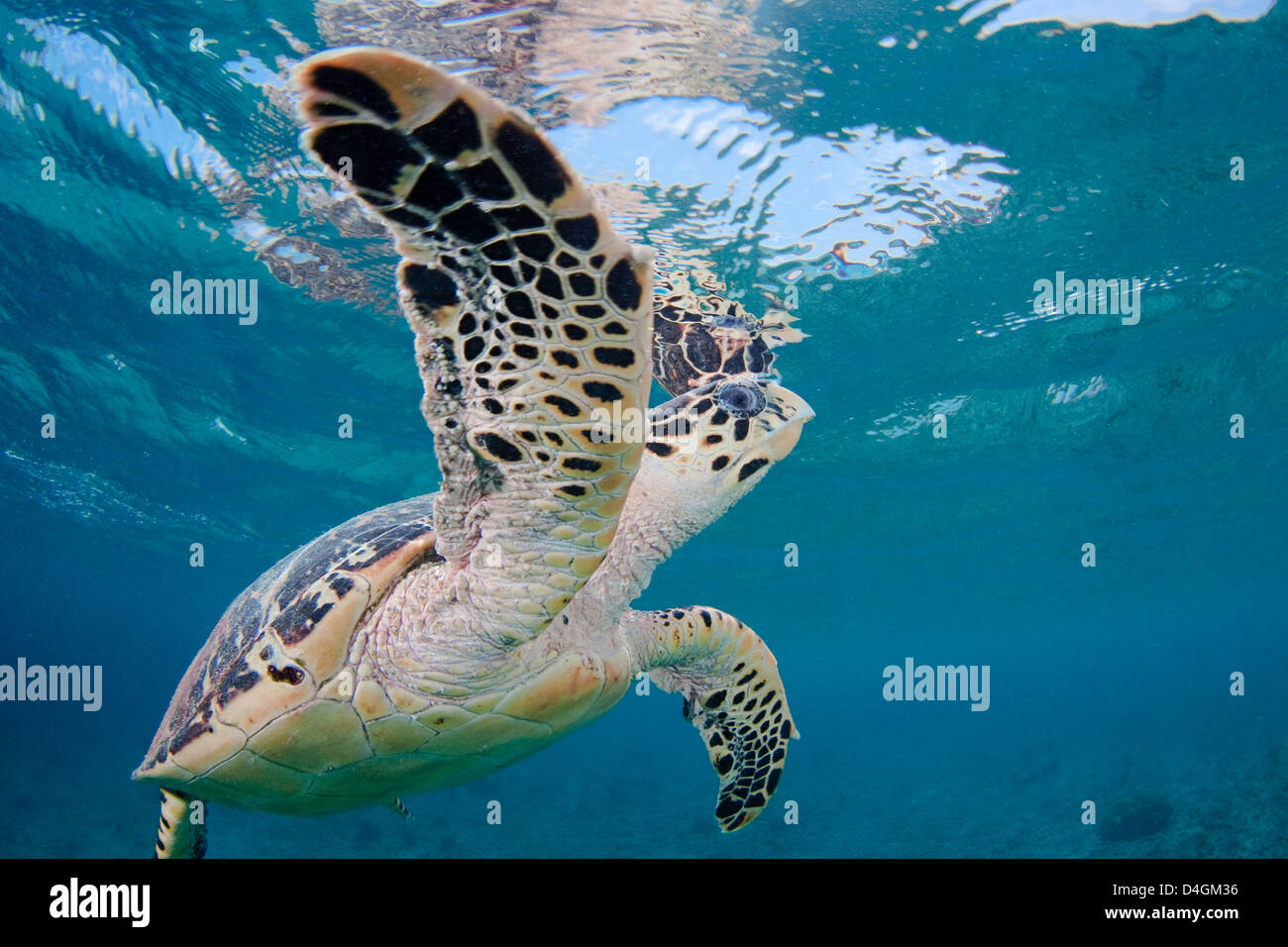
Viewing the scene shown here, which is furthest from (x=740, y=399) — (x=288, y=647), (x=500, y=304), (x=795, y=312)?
(x=795, y=312)

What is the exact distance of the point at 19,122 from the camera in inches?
259

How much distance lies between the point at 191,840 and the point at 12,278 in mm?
9518

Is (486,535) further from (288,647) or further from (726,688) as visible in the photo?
(726,688)

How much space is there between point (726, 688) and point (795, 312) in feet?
20.3

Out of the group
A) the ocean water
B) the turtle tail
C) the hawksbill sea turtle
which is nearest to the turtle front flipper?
the hawksbill sea turtle

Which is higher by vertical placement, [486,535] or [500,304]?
[500,304]

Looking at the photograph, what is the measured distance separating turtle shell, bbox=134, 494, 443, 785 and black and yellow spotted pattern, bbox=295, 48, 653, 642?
71 cm

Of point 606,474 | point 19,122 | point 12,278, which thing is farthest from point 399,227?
point 12,278

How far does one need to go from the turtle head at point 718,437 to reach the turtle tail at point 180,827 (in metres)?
3.51

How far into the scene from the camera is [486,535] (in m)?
2.21

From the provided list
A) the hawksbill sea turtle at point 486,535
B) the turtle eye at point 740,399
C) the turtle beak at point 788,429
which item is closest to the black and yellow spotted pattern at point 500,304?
the hawksbill sea turtle at point 486,535

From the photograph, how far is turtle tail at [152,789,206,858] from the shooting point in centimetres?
391

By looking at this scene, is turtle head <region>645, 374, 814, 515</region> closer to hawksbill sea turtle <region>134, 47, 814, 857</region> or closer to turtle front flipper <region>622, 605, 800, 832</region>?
hawksbill sea turtle <region>134, 47, 814, 857</region>
